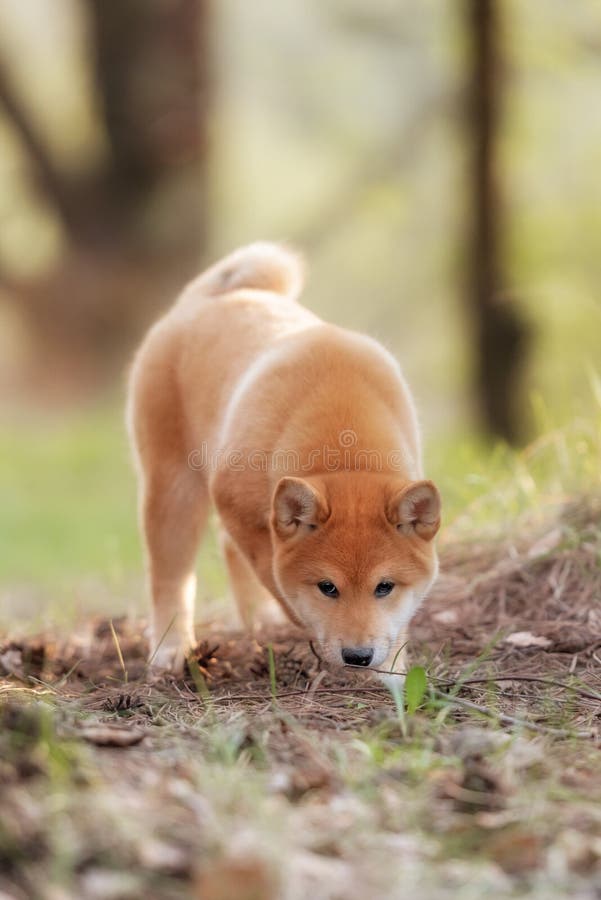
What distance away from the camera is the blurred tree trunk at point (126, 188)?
42.2 feet

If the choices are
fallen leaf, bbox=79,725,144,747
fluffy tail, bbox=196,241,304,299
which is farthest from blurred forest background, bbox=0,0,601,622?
fallen leaf, bbox=79,725,144,747

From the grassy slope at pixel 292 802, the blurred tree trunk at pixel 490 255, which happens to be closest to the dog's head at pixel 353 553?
the grassy slope at pixel 292 802

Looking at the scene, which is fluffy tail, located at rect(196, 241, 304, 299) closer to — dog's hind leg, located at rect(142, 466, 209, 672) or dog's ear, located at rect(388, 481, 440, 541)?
dog's hind leg, located at rect(142, 466, 209, 672)

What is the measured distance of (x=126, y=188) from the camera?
1384 cm

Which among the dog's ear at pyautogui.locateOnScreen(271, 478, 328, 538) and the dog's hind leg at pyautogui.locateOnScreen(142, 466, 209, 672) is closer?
the dog's ear at pyautogui.locateOnScreen(271, 478, 328, 538)

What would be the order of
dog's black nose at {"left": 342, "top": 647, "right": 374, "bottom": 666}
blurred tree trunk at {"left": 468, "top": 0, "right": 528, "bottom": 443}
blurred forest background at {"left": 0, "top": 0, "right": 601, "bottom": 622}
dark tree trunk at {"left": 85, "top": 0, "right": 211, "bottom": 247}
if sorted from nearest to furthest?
1. dog's black nose at {"left": 342, "top": 647, "right": 374, "bottom": 666}
2. blurred tree trunk at {"left": 468, "top": 0, "right": 528, "bottom": 443}
3. blurred forest background at {"left": 0, "top": 0, "right": 601, "bottom": 622}
4. dark tree trunk at {"left": 85, "top": 0, "right": 211, "bottom": 247}

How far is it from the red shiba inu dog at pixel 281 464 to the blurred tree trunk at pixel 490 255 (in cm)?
684

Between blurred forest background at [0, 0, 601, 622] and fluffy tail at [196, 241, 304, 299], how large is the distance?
4111 millimetres

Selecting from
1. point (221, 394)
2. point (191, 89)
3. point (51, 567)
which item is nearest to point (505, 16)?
point (191, 89)

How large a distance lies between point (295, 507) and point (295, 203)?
14257mm

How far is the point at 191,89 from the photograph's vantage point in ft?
42.4

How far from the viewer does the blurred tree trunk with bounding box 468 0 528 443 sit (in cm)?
1212

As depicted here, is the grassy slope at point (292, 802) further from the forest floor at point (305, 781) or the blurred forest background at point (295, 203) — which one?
the blurred forest background at point (295, 203)

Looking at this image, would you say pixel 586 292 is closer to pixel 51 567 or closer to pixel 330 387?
pixel 51 567
